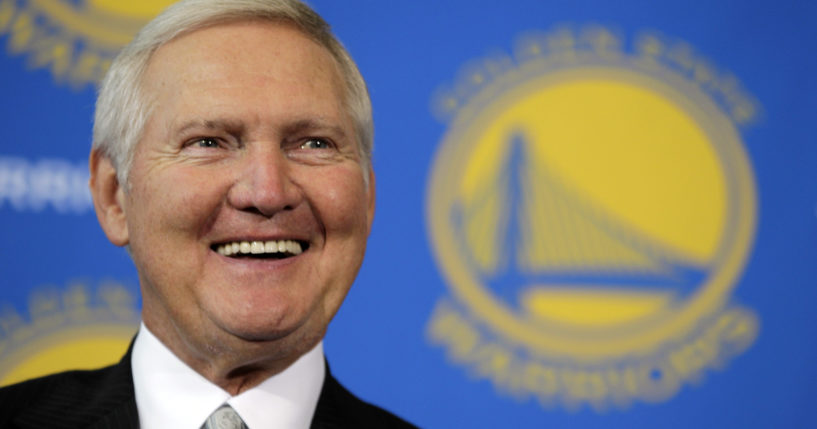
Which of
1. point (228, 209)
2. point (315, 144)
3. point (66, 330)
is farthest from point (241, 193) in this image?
point (66, 330)

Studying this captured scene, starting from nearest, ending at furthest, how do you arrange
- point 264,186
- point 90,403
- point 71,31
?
1. point 264,186
2. point 90,403
3. point 71,31

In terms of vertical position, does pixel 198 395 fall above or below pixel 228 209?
below

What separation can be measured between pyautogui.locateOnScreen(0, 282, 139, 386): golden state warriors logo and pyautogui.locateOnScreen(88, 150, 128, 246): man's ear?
89 cm

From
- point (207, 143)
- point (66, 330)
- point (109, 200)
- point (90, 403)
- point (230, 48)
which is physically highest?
point (230, 48)

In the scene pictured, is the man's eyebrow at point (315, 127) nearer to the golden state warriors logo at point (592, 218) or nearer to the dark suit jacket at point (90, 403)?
the dark suit jacket at point (90, 403)

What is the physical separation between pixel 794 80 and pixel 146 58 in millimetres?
1661

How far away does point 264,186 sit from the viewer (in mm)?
1025

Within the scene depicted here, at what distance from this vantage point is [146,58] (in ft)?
3.69

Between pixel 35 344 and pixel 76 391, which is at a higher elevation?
pixel 76 391

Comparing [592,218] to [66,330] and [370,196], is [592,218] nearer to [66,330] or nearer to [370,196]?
[370,196]

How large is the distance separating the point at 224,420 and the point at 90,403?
8.6 inches

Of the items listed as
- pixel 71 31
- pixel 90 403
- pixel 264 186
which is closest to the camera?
pixel 264 186

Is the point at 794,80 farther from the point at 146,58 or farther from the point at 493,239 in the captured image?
the point at 146,58

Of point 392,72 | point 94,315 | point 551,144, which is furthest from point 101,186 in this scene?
Result: point 551,144
